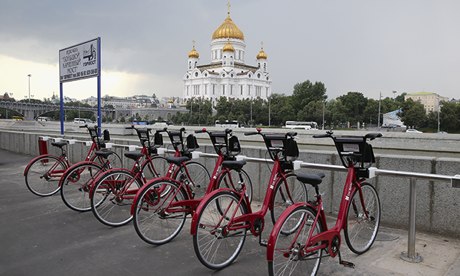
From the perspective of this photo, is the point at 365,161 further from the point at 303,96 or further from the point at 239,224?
the point at 303,96

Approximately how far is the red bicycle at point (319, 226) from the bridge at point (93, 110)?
83.4 metres

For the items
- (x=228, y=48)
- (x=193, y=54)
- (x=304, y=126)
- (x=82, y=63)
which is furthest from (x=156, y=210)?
(x=193, y=54)

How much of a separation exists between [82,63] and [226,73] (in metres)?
110

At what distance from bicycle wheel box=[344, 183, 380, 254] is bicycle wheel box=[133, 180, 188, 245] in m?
2.01

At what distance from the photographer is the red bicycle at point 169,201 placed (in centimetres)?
455

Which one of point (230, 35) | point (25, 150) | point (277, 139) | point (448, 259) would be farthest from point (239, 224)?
point (230, 35)

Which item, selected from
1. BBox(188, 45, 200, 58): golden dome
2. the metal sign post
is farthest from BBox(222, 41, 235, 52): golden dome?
the metal sign post

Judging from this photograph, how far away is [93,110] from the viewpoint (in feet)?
313

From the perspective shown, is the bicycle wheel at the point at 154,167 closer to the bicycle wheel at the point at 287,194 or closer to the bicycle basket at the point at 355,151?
the bicycle wheel at the point at 287,194

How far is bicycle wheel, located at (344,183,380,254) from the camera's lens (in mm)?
4359

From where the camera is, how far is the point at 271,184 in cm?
446

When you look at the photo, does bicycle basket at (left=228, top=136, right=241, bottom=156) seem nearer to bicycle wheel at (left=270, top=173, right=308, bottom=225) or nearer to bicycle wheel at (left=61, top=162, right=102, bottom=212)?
bicycle wheel at (left=270, top=173, right=308, bottom=225)

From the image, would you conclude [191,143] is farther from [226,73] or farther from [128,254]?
[226,73]

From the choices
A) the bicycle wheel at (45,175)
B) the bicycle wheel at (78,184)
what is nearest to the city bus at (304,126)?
the bicycle wheel at (45,175)
